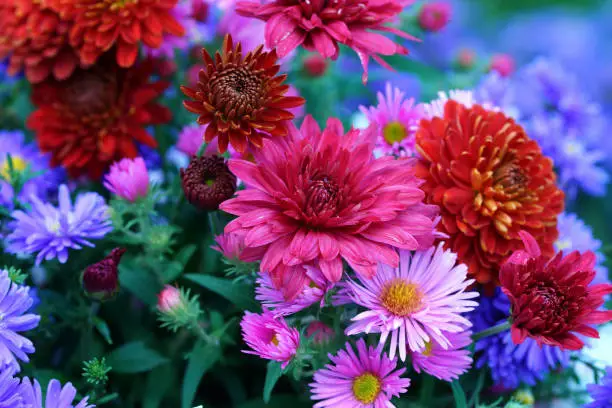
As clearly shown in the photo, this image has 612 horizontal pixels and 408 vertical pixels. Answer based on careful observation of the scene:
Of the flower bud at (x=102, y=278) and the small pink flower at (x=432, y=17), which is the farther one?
the small pink flower at (x=432, y=17)

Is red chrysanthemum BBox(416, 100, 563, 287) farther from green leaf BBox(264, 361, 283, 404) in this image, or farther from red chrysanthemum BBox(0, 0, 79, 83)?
red chrysanthemum BBox(0, 0, 79, 83)

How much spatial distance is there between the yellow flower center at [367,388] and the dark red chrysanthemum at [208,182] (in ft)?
0.48

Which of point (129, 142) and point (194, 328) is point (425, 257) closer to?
point (194, 328)

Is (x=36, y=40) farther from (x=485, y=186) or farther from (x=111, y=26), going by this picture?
(x=485, y=186)

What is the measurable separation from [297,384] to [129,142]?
25cm

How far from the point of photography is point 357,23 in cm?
46

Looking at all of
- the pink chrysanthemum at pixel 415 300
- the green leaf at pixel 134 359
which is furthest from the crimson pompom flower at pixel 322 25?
the green leaf at pixel 134 359

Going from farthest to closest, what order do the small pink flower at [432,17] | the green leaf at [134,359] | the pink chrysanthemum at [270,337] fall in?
the small pink flower at [432,17] < the green leaf at [134,359] < the pink chrysanthemum at [270,337]

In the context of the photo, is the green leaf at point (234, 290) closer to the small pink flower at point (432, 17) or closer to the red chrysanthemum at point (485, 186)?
the red chrysanthemum at point (485, 186)

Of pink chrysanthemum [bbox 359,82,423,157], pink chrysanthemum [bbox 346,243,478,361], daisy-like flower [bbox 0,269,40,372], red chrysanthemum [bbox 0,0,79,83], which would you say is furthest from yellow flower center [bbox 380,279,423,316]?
red chrysanthemum [bbox 0,0,79,83]

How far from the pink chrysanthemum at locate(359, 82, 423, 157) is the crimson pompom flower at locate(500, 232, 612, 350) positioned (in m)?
0.13

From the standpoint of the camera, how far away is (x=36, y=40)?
55cm

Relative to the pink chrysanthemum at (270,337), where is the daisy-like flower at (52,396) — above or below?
below

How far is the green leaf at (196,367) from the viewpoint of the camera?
0.47 m
